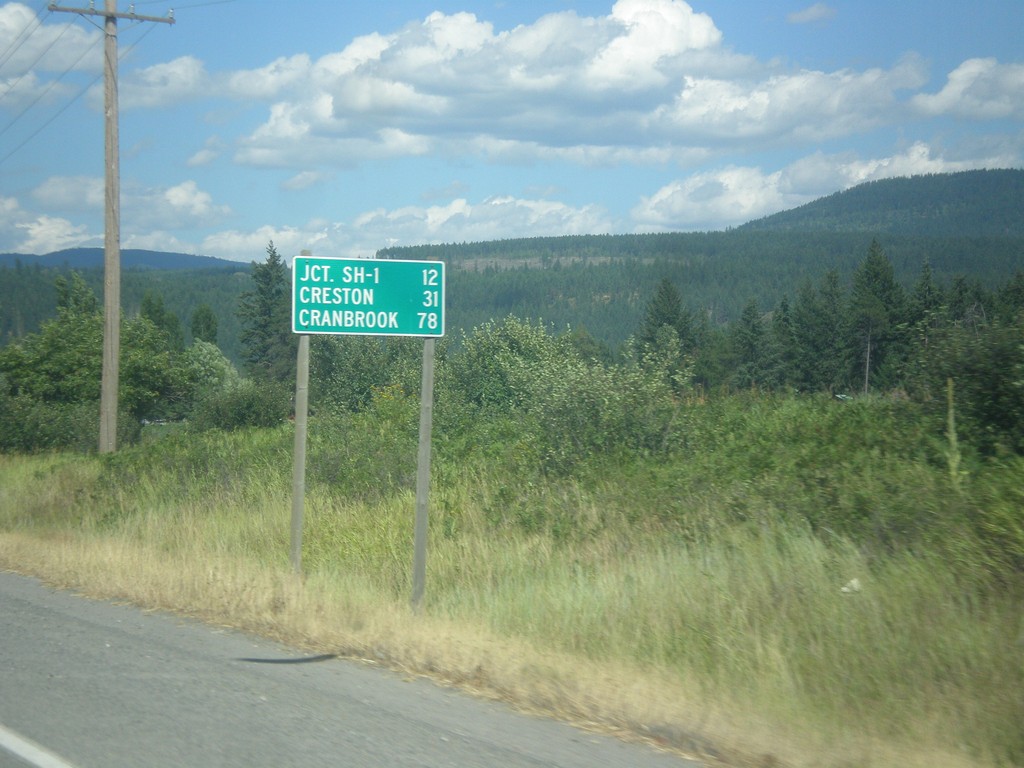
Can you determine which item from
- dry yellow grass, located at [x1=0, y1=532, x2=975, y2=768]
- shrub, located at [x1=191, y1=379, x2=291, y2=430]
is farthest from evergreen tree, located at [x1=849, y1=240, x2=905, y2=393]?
dry yellow grass, located at [x1=0, y1=532, x2=975, y2=768]

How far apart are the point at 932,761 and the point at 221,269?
166 m

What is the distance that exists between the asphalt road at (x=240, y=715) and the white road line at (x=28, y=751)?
0.03 ft

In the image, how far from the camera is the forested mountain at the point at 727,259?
59.9 metres

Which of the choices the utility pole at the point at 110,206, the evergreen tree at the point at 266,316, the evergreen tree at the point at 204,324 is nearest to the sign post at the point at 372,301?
the utility pole at the point at 110,206

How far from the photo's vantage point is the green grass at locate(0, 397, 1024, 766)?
5.88 metres

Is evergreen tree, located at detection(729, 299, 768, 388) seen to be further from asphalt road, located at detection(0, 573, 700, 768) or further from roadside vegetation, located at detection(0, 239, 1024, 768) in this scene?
asphalt road, located at detection(0, 573, 700, 768)

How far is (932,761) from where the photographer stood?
4.93 metres

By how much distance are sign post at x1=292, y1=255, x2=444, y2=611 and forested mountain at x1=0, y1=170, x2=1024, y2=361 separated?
31.2m

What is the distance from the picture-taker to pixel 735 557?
27.7 ft

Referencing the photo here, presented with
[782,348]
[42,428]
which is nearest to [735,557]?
[42,428]

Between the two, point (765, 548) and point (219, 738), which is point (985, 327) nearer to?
point (765, 548)

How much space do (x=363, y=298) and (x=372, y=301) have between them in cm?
9

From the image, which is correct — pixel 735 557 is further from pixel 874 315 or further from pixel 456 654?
pixel 874 315

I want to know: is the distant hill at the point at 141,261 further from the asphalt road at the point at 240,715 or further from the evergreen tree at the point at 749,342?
the asphalt road at the point at 240,715
